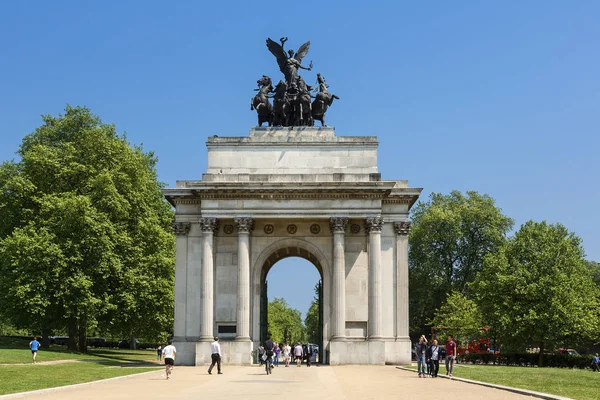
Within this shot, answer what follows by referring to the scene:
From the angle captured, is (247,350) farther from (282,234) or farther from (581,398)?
(581,398)

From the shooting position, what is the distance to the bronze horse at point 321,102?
52.3 meters

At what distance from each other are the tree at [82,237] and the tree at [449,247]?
3604 cm

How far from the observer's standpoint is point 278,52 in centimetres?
5422

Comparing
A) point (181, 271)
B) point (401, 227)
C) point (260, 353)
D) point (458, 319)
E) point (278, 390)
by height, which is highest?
point (401, 227)

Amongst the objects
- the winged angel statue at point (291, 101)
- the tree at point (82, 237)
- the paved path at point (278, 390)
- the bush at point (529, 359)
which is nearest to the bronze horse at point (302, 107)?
the winged angel statue at point (291, 101)

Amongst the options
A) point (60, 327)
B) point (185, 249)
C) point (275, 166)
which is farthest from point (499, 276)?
point (60, 327)

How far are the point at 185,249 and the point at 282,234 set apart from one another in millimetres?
6472

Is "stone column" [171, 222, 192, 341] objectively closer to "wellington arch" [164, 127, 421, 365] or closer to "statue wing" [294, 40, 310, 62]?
"wellington arch" [164, 127, 421, 365]

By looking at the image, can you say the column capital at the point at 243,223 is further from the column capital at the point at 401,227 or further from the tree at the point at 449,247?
the tree at the point at 449,247

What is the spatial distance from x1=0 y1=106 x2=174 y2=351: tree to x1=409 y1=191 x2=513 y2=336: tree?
36.0m

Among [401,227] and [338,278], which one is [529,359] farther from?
[338,278]

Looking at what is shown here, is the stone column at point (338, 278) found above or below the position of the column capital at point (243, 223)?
below

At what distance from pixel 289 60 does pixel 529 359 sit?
3090 cm

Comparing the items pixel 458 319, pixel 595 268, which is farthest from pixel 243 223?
pixel 595 268
